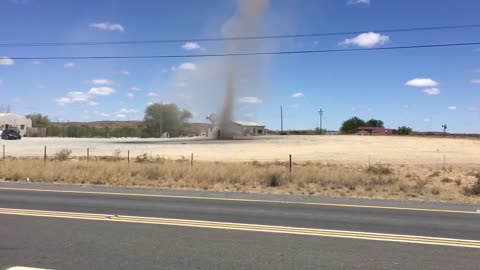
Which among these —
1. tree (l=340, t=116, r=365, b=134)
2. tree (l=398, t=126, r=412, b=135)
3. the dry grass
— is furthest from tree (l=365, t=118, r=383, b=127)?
the dry grass

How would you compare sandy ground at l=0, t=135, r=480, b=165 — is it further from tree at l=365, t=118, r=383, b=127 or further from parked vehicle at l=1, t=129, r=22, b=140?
tree at l=365, t=118, r=383, b=127

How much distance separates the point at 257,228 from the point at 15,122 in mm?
114660

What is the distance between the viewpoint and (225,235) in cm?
803

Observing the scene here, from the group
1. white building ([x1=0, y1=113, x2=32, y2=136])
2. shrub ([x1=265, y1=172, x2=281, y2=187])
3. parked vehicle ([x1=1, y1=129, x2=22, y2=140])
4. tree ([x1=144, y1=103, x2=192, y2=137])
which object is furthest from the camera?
tree ([x1=144, y1=103, x2=192, y2=137])

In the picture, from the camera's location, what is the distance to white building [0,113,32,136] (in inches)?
4281

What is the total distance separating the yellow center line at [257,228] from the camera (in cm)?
779

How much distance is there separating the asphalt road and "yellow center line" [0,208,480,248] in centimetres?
4

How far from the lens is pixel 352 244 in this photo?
7.44 metres

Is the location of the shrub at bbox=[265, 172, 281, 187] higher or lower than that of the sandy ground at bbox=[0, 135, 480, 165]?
lower

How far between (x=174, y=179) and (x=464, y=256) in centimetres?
1538

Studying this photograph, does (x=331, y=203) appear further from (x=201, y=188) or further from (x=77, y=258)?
(x=77, y=258)

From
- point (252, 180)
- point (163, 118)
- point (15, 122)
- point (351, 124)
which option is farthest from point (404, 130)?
point (252, 180)

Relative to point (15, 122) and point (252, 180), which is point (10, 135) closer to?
point (15, 122)

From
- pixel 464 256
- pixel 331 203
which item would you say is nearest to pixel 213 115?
pixel 331 203
